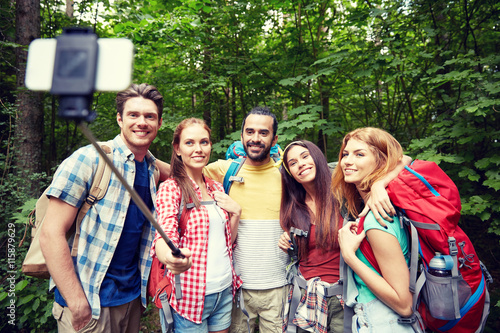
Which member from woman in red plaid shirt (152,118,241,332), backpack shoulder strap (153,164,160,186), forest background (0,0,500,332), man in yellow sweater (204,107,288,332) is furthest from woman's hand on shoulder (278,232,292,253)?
forest background (0,0,500,332)

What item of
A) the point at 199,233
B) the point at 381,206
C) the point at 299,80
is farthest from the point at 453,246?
the point at 299,80

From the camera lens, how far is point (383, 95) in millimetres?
6023

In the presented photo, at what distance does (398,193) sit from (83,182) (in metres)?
2.03

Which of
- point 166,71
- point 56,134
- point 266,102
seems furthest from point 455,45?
point 56,134

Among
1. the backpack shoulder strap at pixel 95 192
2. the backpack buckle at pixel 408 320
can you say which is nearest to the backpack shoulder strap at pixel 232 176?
the backpack shoulder strap at pixel 95 192

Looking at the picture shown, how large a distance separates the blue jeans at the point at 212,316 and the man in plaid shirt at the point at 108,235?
406mm

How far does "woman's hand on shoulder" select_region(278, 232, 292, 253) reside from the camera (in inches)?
85.4

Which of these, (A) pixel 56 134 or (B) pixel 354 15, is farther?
(A) pixel 56 134

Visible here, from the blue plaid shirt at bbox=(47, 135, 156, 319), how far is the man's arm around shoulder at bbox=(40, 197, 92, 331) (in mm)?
62

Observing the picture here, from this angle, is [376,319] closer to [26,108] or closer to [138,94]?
[138,94]

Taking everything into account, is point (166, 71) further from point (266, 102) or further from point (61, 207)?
point (61, 207)

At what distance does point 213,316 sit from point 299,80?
3505 millimetres

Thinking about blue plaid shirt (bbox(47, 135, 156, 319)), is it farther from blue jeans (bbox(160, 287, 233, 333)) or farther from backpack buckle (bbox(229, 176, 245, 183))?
backpack buckle (bbox(229, 176, 245, 183))

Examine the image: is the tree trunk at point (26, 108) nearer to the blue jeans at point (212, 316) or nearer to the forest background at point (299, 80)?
the forest background at point (299, 80)
